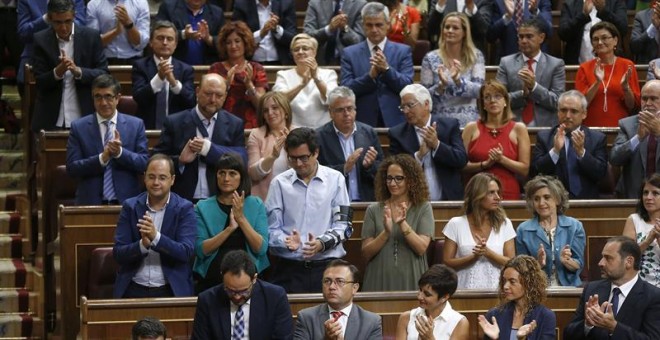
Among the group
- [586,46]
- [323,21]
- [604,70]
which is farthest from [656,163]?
[323,21]

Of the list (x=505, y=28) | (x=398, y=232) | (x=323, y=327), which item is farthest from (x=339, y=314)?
(x=505, y=28)

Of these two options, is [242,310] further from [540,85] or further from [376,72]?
[540,85]

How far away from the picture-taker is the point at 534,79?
869 centimetres

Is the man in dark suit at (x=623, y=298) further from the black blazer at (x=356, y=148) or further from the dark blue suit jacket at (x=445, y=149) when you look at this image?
the black blazer at (x=356, y=148)

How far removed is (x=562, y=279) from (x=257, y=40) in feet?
10.3

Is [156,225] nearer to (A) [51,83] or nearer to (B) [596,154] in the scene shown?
(A) [51,83]

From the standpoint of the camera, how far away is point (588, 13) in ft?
31.9

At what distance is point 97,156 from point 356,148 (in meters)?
1.35

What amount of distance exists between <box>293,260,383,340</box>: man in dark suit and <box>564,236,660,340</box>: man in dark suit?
2.96 feet

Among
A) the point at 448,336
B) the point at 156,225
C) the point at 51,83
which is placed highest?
the point at 51,83

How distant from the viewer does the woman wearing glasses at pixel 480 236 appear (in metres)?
6.93

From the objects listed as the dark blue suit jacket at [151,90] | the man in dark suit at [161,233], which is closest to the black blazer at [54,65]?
the dark blue suit jacket at [151,90]

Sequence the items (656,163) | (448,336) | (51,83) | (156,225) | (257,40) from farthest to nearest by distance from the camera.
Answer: (257,40), (51,83), (656,163), (156,225), (448,336)

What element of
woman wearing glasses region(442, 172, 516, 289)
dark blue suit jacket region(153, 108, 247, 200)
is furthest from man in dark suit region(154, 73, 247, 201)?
woman wearing glasses region(442, 172, 516, 289)
